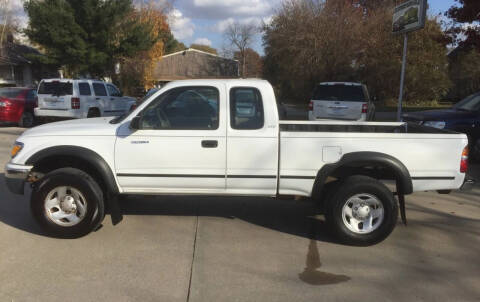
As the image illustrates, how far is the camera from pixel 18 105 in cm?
1446

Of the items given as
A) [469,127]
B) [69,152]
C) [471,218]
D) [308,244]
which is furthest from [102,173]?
[469,127]

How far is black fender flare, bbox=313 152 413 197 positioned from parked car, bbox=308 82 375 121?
7536 millimetres

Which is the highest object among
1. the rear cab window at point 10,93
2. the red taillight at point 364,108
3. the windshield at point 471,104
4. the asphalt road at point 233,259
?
the rear cab window at point 10,93

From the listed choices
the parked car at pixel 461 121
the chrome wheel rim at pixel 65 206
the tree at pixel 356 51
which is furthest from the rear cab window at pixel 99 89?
the tree at pixel 356 51

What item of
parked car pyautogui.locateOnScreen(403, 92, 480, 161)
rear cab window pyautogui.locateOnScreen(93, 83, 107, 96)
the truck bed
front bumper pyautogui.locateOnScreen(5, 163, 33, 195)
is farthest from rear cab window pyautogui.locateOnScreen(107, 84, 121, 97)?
the truck bed

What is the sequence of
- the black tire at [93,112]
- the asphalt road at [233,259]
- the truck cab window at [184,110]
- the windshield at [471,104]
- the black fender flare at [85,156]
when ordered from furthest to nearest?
1. the black tire at [93,112]
2. the windshield at [471,104]
3. the truck cab window at [184,110]
4. the black fender flare at [85,156]
5. the asphalt road at [233,259]

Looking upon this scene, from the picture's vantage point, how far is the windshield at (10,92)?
47.7 ft

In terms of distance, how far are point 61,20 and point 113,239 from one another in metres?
24.3

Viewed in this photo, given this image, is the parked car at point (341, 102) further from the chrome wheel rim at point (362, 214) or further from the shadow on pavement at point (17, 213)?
the shadow on pavement at point (17, 213)

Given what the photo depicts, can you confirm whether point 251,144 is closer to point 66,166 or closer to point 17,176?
point 66,166

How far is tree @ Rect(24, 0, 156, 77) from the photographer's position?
25.2 m

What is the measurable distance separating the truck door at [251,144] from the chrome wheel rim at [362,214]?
872 millimetres

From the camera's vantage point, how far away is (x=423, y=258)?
432cm

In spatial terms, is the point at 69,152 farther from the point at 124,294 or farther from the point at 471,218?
the point at 471,218
